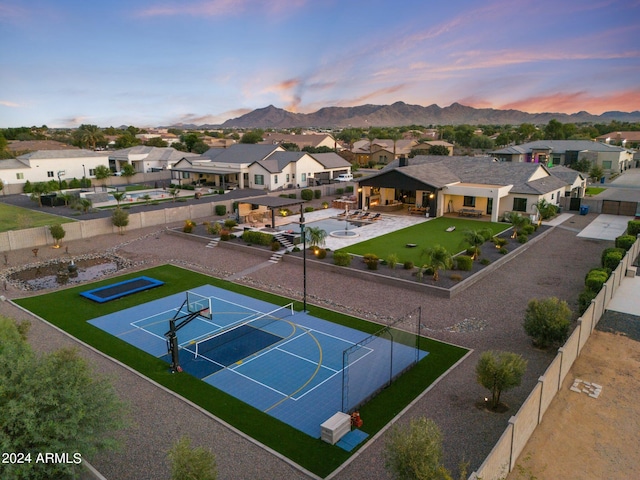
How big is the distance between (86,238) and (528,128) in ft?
411

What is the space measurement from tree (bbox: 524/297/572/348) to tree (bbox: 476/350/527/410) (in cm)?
438

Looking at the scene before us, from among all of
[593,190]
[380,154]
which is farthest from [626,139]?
[593,190]

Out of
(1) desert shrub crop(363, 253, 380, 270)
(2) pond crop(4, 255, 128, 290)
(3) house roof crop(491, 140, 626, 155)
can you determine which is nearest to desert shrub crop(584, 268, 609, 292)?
(1) desert shrub crop(363, 253, 380, 270)

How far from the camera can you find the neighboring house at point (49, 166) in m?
64.9

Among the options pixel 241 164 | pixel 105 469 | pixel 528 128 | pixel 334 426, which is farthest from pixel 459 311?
pixel 528 128

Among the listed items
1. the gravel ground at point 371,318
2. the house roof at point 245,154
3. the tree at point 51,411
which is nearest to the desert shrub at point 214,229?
the gravel ground at point 371,318

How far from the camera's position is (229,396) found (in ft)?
50.8

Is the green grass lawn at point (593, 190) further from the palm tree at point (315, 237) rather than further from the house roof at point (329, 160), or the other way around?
the palm tree at point (315, 237)

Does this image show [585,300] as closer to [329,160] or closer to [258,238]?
[258,238]

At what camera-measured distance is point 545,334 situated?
58.6ft

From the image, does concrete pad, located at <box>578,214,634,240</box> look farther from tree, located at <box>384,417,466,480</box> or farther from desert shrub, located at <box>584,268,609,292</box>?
tree, located at <box>384,417,466,480</box>

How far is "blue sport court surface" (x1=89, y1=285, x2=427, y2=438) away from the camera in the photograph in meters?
15.0

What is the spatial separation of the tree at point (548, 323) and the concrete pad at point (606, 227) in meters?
22.4

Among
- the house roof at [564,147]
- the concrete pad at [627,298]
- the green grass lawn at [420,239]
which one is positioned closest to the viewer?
the concrete pad at [627,298]
